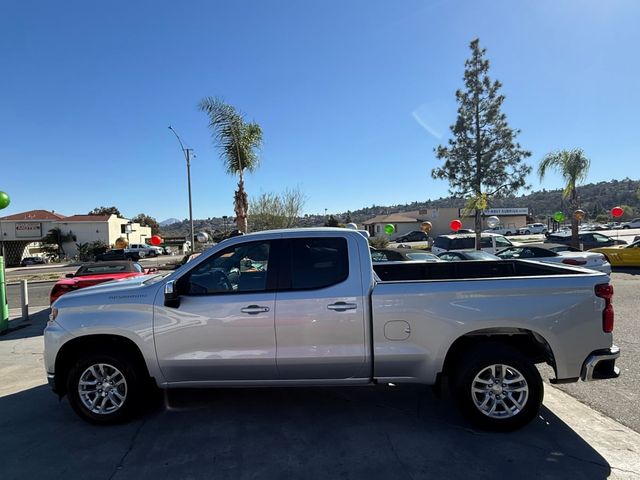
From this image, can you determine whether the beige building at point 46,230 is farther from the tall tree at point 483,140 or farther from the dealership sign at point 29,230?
the tall tree at point 483,140

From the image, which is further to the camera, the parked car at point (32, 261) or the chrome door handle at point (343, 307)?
the parked car at point (32, 261)

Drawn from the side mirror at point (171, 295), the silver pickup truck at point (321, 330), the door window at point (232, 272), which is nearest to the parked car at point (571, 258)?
the silver pickup truck at point (321, 330)

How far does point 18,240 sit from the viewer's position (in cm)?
5159

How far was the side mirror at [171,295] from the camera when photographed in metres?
3.88

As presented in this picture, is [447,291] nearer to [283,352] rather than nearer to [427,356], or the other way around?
[427,356]

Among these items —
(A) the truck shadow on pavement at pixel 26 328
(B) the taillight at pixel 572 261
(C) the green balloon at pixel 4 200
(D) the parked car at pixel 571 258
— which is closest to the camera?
(A) the truck shadow on pavement at pixel 26 328

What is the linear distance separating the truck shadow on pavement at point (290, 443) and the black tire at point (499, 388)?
5.7 inches

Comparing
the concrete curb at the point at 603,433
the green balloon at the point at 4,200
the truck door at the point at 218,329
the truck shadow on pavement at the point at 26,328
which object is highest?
the green balloon at the point at 4,200

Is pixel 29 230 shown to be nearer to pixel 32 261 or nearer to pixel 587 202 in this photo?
pixel 32 261

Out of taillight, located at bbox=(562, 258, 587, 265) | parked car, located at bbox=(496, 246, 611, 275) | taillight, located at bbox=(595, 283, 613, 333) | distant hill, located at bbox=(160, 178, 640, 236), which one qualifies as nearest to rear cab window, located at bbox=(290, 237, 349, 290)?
taillight, located at bbox=(595, 283, 613, 333)

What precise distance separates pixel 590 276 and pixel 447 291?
4.52ft

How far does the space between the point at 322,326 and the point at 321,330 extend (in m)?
0.04

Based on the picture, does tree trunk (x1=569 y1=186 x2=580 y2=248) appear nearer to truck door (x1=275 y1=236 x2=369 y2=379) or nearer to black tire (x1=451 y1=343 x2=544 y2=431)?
black tire (x1=451 y1=343 x2=544 y2=431)

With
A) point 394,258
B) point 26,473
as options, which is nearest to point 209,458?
point 26,473
